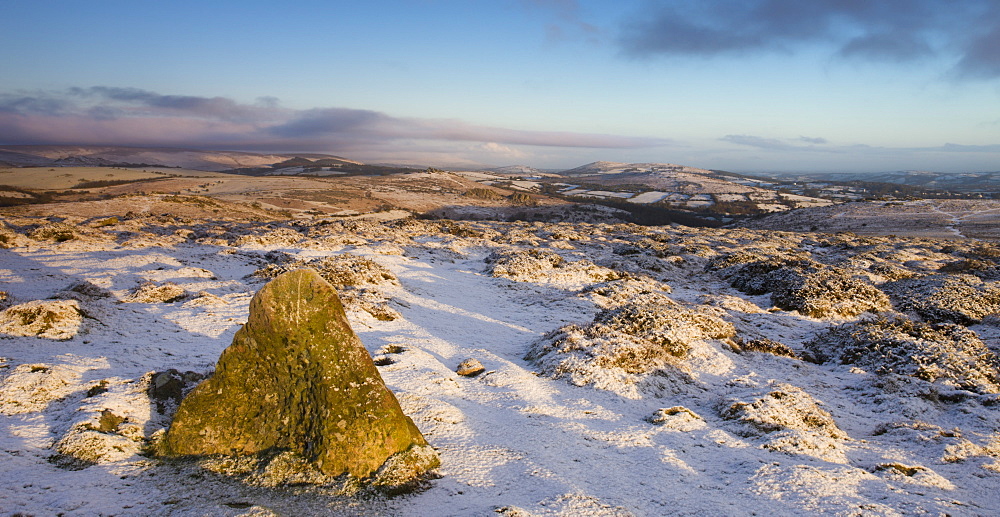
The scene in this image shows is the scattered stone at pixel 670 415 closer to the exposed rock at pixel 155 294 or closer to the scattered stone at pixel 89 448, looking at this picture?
the scattered stone at pixel 89 448

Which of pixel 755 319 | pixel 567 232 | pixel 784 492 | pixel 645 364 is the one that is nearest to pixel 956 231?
pixel 567 232

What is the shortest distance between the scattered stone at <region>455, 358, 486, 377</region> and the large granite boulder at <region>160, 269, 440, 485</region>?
5.06 m

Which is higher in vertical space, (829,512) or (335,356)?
(335,356)

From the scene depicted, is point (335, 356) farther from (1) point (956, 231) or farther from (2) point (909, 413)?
(1) point (956, 231)

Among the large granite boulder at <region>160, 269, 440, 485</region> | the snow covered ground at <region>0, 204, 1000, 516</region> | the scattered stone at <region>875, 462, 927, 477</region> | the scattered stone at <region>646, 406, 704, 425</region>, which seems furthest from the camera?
the scattered stone at <region>646, 406, 704, 425</region>

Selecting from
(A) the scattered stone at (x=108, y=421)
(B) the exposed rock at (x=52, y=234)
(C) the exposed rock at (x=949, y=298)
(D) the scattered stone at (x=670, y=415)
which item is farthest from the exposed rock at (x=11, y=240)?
(C) the exposed rock at (x=949, y=298)

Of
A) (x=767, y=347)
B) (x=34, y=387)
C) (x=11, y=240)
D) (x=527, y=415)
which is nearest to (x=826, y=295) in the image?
(x=767, y=347)

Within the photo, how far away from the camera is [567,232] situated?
172ft

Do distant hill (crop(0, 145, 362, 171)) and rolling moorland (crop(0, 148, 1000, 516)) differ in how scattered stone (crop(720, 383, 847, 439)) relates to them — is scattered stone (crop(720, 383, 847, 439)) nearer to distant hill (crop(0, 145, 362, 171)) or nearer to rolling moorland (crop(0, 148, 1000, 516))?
rolling moorland (crop(0, 148, 1000, 516))

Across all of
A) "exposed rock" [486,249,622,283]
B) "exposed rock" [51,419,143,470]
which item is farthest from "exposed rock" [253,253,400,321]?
"exposed rock" [51,419,143,470]

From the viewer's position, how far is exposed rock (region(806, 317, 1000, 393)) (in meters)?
14.0

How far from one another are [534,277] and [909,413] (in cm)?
1921

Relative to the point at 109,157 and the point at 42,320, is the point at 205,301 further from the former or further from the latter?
the point at 109,157

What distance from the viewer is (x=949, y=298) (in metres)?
22.2
